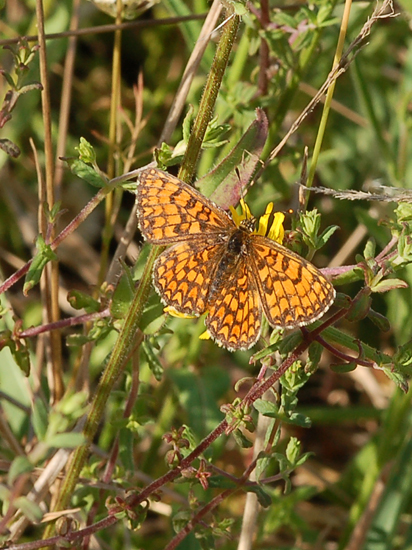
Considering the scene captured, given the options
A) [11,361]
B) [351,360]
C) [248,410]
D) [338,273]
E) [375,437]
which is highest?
[338,273]

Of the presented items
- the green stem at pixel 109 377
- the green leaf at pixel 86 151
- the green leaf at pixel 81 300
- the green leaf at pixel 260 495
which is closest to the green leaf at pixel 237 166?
the green stem at pixel 109 377

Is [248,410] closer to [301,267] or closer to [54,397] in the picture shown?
[301,267]

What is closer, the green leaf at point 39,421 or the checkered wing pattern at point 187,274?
the green leaf at point 39,421

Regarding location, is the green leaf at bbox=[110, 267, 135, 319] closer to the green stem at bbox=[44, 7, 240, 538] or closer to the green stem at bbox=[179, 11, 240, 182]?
the green stem at bbox=[44, 7, 240, 538]

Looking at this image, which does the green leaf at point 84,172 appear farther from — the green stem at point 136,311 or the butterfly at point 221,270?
the green stem at point 136,311

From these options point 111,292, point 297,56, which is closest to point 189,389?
point 111,292

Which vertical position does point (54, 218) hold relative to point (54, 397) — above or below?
above
